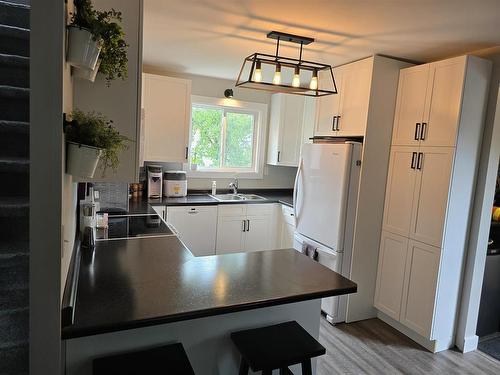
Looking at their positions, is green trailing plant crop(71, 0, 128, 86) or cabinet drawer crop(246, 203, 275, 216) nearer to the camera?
green trailing plant crop(71, 0, 128, 86)

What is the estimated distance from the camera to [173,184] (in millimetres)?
4070

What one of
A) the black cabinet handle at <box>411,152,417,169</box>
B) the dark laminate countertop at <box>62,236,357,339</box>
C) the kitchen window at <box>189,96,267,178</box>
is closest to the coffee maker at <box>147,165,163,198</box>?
the kitchen window at <box>189,96,267,178</box>

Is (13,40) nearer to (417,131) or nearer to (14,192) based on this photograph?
(14,192)

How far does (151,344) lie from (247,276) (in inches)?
20.6

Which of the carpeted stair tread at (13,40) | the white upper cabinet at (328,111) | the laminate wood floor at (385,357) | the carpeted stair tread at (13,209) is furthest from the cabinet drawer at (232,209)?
the carpeted stair tread at (13,209)

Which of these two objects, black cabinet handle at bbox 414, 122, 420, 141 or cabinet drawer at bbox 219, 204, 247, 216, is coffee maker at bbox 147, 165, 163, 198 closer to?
cabinet drawer at bbox 219, 204, 247, 216

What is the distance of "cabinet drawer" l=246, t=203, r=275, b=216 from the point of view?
4156 millimetres

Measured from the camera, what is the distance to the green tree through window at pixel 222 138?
14.7ft

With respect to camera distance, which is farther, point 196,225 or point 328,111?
point 196,225

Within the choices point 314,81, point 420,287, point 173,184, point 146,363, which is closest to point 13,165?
point 146,363

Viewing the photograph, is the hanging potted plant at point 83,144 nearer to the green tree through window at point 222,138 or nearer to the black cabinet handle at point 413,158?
the black cabinet handle at point 413,158

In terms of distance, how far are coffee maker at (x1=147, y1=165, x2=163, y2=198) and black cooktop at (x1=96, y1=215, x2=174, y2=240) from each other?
886 mm

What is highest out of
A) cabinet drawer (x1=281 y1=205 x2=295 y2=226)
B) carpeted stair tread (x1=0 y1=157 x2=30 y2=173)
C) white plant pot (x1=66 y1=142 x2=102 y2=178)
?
white plant pot (x1=66 y1=142 x2=102 y2=178)

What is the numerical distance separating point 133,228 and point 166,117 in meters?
1.59
